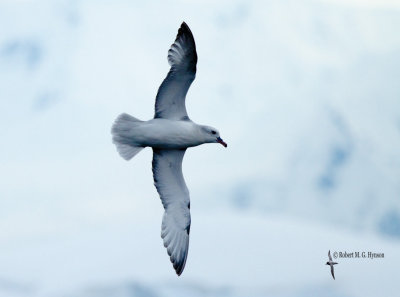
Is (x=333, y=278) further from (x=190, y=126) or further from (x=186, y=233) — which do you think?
(x=190, y=126)

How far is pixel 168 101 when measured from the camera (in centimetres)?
1556

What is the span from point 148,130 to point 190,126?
0.80m

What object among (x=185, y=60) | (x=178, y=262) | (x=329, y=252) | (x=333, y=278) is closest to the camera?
(x=185, y=60)

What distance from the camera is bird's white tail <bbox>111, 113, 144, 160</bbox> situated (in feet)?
50.9

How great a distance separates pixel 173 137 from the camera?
15.4m

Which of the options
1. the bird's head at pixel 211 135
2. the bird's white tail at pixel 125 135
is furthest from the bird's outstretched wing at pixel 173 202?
the bird's head at pixel 211 135

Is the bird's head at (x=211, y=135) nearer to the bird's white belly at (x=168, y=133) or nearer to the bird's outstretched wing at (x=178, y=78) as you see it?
the bird's white belly at (x=168, y=133)

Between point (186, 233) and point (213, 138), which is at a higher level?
point (213, 138)

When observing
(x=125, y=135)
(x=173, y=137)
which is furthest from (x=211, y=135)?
(x=125, y=135)

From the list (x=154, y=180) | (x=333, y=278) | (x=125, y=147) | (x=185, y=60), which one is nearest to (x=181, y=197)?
(x=154, y=180)

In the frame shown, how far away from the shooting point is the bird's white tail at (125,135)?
15.5m

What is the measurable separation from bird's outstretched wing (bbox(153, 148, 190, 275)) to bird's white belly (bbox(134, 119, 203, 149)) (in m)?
0.69

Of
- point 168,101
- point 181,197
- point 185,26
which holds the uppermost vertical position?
point 185,26

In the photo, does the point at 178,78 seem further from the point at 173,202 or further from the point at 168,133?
the point at 173,202
